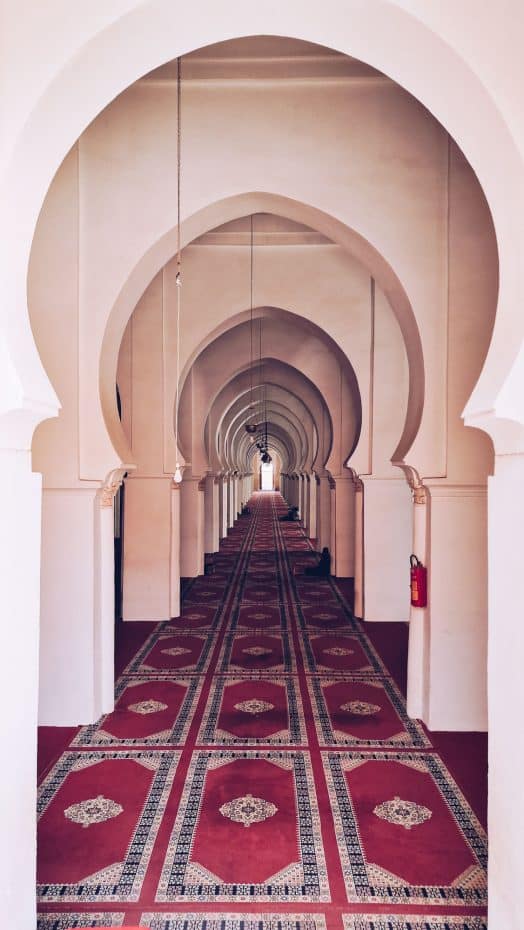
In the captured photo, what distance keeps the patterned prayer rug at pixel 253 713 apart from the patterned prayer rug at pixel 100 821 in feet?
1.40

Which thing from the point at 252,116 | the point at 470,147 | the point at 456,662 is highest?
the point at 252,116

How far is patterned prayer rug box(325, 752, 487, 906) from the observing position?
103 inches

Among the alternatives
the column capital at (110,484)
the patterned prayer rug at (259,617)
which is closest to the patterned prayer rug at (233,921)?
the column capital at (110,484)

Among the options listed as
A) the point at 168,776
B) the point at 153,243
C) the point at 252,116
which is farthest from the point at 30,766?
the point at 252,116

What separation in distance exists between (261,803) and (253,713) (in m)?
1.22

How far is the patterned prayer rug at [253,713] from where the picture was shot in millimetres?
4062

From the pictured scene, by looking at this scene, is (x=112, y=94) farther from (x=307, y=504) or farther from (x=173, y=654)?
(x=307, y=504)

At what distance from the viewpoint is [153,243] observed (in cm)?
420

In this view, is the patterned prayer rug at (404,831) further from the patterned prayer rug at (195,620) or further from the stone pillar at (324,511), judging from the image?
the stone pillar at (324,511)

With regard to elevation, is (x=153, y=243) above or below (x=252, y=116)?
below

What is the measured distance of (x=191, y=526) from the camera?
929cm

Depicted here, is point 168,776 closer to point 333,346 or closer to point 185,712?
point 185,712

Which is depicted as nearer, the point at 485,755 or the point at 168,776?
the point at 168,776

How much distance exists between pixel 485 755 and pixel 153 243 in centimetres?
353
